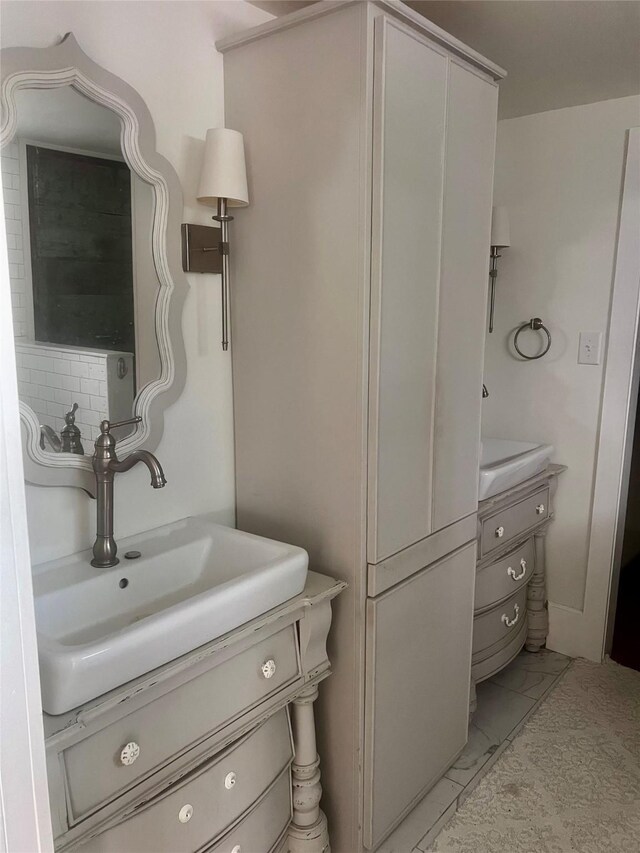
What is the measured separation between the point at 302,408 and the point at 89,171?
2.21 feet

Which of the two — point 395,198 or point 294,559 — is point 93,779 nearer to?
point 294,559

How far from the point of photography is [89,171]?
1345mm

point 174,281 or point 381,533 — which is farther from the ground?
point 174,281

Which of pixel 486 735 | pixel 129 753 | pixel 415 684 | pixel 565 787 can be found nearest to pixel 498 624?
pixel 486 735

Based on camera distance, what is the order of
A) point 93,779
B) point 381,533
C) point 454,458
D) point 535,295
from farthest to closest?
point 535,295 → point 454,458 → point 381,533 → point 93,779

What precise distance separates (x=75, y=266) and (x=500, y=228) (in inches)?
65.1

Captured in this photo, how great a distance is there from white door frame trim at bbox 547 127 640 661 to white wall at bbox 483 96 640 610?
0.11 feet

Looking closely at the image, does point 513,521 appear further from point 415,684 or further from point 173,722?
point 173,722

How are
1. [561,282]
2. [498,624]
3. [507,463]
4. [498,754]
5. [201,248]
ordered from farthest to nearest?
[561,282] < [498,624] < [507,463] < [498,754] < [201,248]

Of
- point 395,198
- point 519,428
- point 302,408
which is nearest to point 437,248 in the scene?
point 395,198

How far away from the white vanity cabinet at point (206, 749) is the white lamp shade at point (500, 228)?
5.03 ft

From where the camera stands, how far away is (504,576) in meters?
2.28

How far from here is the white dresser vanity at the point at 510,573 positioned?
7.07 ft

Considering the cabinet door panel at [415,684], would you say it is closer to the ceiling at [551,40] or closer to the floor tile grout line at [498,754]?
the floor tile grout line at [498,754]
